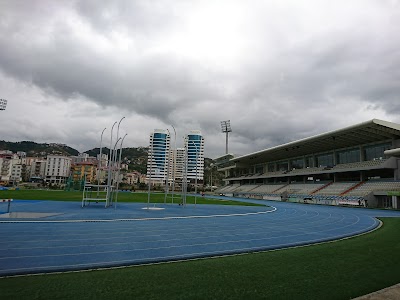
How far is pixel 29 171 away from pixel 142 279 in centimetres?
17784

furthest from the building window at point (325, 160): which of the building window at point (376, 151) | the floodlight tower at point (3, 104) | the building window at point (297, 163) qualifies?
the floodlight tower at point (3, 104)

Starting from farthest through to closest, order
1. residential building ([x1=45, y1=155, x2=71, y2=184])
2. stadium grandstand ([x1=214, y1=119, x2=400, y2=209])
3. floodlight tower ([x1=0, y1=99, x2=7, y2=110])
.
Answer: residential building ([x1=45, y1=155, x2=71, y2=184]) → floodlight tower ([x1=0, y1=99, x2=7, y2=110]) → stadium grandstand ([x1=214, y1=119, x2=400, y2=209])

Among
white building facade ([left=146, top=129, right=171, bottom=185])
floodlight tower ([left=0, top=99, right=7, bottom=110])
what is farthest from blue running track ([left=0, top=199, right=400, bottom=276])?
floodlight tower ([left=0, top=99, right=7, bottom=110])

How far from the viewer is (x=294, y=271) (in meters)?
6.38

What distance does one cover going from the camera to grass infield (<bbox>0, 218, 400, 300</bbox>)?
189 inches

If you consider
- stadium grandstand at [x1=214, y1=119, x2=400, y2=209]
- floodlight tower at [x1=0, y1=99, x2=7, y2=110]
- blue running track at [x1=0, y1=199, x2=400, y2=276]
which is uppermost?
floodlight tower at [x1=0, y1=99, x2=7, y2=110]

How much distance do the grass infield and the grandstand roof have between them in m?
31.8

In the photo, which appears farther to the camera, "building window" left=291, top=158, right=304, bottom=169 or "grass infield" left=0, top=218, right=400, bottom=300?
"building window" left=291, top=158, right=304, bottom=169

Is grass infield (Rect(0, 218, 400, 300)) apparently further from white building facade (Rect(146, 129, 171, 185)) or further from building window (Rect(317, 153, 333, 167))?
building window (Rect(317, 153, 333, 167))

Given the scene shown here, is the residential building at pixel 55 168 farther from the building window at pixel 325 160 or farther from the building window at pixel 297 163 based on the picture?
the building window at pixel 325 160

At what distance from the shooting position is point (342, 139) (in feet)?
136

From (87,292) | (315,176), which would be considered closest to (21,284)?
(87,292)

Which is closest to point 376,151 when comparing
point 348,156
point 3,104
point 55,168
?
point 348,156

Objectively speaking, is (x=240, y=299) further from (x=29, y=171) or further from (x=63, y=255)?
(x=29, y=171)
